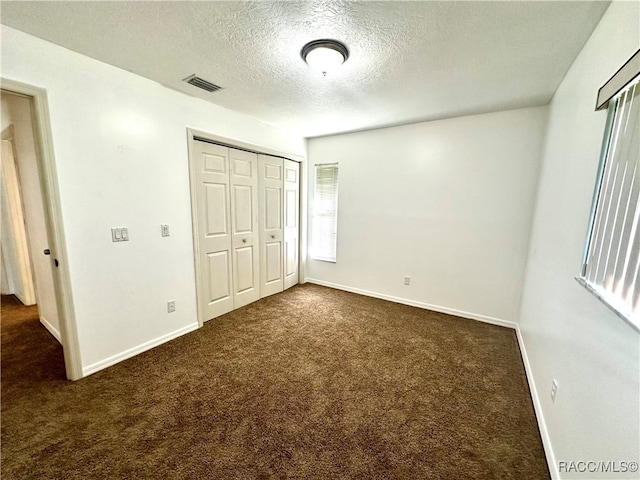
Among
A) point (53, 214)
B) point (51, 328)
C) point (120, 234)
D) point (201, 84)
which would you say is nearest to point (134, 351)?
point (120, 234)

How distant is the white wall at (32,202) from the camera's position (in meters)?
2.37

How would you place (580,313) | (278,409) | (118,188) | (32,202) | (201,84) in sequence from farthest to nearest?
(32,202) → (201,84) → (118,188) → (278,409) → (580,313)

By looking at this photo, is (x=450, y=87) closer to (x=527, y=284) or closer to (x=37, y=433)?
(x=527, y=284)

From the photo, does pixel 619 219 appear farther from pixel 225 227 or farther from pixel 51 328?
pixel 51 328

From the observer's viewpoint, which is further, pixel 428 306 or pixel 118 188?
pixel 428 306

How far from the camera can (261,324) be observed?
117 inches

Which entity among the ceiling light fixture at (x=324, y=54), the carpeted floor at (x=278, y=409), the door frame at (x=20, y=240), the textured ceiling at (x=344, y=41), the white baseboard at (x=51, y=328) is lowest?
the carpeted floor at (x=278, y=409)

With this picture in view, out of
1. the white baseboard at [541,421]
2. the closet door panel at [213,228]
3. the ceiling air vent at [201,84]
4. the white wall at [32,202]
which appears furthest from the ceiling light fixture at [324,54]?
the white baseboard at [541,421]

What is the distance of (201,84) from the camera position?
232 centimetres

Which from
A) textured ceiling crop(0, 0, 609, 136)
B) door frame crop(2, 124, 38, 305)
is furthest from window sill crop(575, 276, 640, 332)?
door frame crop(2, 124, 38, 305)

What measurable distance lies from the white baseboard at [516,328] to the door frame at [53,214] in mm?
3079

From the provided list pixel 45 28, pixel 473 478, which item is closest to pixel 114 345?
pixel 45 28

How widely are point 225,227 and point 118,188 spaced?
1.15 meters

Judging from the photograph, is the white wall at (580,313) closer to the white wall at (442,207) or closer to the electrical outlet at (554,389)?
the electrical outlet at (554,389)
